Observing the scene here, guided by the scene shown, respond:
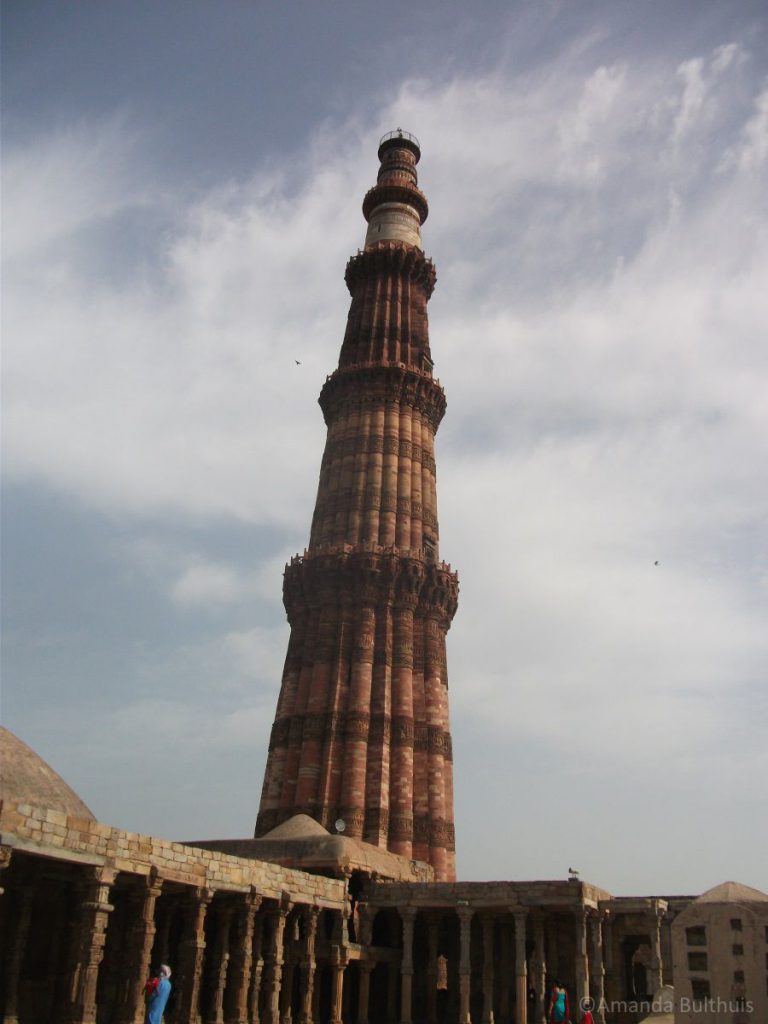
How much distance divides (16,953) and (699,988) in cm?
1476

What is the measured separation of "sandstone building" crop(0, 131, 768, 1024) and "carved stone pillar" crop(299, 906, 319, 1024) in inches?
2.2

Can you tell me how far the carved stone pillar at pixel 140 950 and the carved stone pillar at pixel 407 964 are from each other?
9.92m

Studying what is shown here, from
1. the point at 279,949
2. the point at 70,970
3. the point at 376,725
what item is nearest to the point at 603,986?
the point at 279,949

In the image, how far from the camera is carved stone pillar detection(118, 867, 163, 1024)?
1891 cm

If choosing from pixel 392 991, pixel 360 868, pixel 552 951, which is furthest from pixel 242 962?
pixel 552 951

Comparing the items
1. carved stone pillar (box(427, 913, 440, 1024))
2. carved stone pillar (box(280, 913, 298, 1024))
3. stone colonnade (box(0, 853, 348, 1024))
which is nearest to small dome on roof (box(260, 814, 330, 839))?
stone colonnade (box(0, 853, 348, 1024))

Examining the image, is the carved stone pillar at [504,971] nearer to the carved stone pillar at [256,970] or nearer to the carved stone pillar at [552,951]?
the carved stone pillar at [552,951]

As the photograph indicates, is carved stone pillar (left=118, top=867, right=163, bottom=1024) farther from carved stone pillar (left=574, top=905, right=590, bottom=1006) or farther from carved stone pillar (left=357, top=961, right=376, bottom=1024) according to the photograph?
carved stone pillar (left=574, top=905, right=590, bottom=1006)

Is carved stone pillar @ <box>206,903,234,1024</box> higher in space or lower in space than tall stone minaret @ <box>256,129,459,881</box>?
lower

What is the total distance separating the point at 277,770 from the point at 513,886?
1362 cm

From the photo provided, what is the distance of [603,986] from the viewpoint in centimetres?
2608

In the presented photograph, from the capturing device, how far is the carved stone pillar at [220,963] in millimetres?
22328

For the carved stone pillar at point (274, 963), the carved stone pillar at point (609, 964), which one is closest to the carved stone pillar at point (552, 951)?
the carved stone pillar at point (609, 964)

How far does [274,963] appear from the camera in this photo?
23578mm
